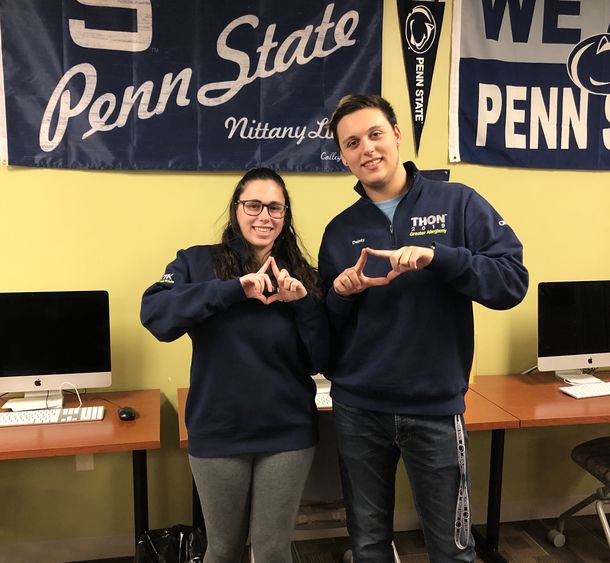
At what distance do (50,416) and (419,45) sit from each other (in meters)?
2.23

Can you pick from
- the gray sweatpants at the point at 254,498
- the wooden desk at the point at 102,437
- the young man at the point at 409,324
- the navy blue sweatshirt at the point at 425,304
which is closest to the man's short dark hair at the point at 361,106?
the young man at the point at 409,324

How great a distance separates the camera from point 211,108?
2463 millimetres

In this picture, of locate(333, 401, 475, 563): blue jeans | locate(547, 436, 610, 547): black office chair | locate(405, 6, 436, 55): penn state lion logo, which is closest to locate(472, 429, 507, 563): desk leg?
locate(547, 436, 610, 547): black office chair

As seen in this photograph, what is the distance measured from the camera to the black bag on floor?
6.75ft

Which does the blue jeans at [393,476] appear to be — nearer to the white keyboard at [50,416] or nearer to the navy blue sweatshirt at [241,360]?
the navy blue sweatshirt at [241,360]

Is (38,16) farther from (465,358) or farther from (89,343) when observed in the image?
(465,358)

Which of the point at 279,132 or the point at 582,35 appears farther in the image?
the point at 582,35

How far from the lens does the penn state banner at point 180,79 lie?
2.32 metres

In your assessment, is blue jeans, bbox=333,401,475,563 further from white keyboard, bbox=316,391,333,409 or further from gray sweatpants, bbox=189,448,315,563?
white keyboard, bbox=316,391,333,409

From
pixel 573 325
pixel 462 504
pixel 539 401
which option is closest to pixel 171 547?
pixel 462 504

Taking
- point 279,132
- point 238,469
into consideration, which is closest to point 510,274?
point 238,469

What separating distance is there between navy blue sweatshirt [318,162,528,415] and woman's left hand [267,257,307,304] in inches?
4.4

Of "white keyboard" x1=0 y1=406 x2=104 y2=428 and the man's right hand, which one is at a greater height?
the man's right hand

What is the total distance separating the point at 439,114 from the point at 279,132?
768mm
